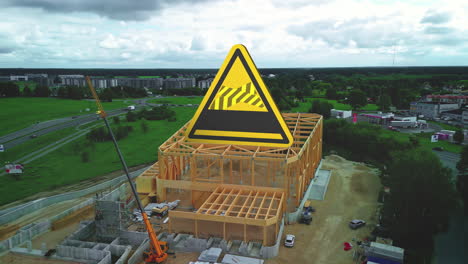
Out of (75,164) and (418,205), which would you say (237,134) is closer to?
(418,205)

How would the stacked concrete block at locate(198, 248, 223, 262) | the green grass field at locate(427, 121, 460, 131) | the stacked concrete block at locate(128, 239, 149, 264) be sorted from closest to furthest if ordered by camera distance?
the stacked concrete block at locate(198, 248, 223, 262) → the stacked concrete block at locate(128, 239, 149, 264) → the green grass field at locate(427, 121, 460, 131)

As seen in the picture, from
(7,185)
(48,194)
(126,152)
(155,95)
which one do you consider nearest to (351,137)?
(126,152)

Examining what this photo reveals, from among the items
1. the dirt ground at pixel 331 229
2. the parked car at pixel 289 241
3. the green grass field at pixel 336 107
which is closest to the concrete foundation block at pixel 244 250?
the dirt ground at pixel 331 229

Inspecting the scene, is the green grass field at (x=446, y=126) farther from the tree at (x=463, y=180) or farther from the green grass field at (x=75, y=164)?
the green grass field at (x=75, y=164)

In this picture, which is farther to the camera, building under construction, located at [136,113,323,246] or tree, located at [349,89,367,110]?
tree, located at [349,89,367,110]

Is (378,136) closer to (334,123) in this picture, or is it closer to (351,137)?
(351,137)

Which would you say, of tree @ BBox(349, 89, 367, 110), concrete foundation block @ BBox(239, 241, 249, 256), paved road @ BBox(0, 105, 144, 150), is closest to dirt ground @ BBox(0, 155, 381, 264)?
concrete foundation block @ BBox(239, 241, 249, 256)

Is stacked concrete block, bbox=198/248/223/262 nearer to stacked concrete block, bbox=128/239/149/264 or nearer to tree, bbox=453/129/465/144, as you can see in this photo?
stacked concrete block, bbox=128/239/149/264
